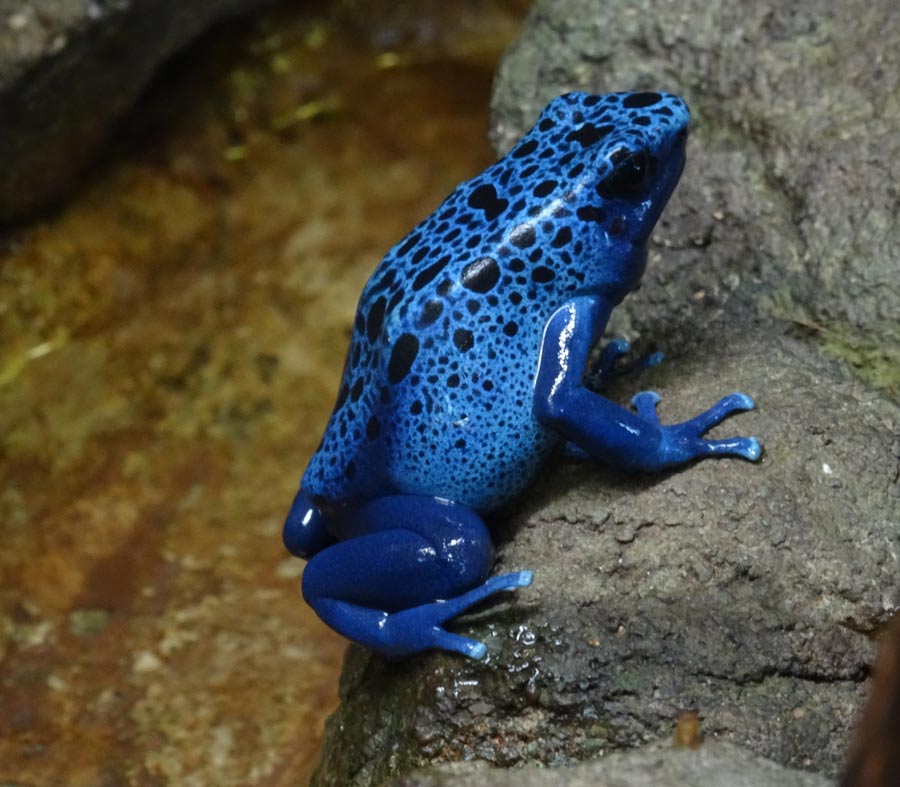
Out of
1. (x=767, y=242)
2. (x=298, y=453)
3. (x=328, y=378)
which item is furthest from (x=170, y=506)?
(x=767, y=242)

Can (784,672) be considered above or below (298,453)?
above

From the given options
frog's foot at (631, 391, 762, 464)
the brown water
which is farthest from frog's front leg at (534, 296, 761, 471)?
the brown water

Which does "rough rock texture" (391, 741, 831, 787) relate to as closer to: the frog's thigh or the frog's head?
the frog's thigh

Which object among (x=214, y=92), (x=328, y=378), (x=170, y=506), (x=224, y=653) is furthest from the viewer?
(x=214, y=92)

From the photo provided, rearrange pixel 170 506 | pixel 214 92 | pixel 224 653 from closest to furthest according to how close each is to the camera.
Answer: pixel 224 653
pixel 170 506
pixel 214 92

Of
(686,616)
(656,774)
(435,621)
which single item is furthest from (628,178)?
(656,774)

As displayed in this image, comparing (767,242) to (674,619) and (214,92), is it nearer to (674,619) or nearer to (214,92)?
(674,619)

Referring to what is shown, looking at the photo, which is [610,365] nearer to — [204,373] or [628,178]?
[628,178]
